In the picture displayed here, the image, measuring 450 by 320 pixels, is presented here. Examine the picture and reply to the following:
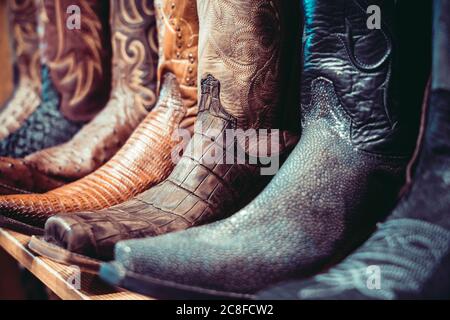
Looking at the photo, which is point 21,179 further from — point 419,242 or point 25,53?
point 419,242

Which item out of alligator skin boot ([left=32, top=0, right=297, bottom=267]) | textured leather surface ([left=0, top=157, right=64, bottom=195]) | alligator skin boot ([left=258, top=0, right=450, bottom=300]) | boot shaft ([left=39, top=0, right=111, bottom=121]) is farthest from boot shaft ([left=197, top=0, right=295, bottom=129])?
boot shaft ([left=39, top=0, right=111, bottom=121])

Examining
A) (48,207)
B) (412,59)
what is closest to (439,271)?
(412,59)

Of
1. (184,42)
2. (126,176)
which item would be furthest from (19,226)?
(184,42)

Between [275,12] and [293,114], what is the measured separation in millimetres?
156

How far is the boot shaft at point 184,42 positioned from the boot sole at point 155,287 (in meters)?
0.42

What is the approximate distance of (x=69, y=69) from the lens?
1355 millimetres

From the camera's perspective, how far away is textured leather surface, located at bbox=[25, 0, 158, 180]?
113 centimetres

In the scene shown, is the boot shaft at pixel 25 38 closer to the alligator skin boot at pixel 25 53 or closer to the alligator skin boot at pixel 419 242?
the alligator skin boot at pixel 25 53

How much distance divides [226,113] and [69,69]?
74 centimetres

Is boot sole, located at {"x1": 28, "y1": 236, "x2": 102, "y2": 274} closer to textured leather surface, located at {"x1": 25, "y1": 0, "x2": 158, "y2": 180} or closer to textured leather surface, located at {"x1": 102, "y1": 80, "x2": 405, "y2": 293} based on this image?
textured leather surface, located at {"x1": 102, "y1": 80, "x2": 405, "y2": 293}

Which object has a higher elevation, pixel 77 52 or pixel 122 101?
pixel 77 52
